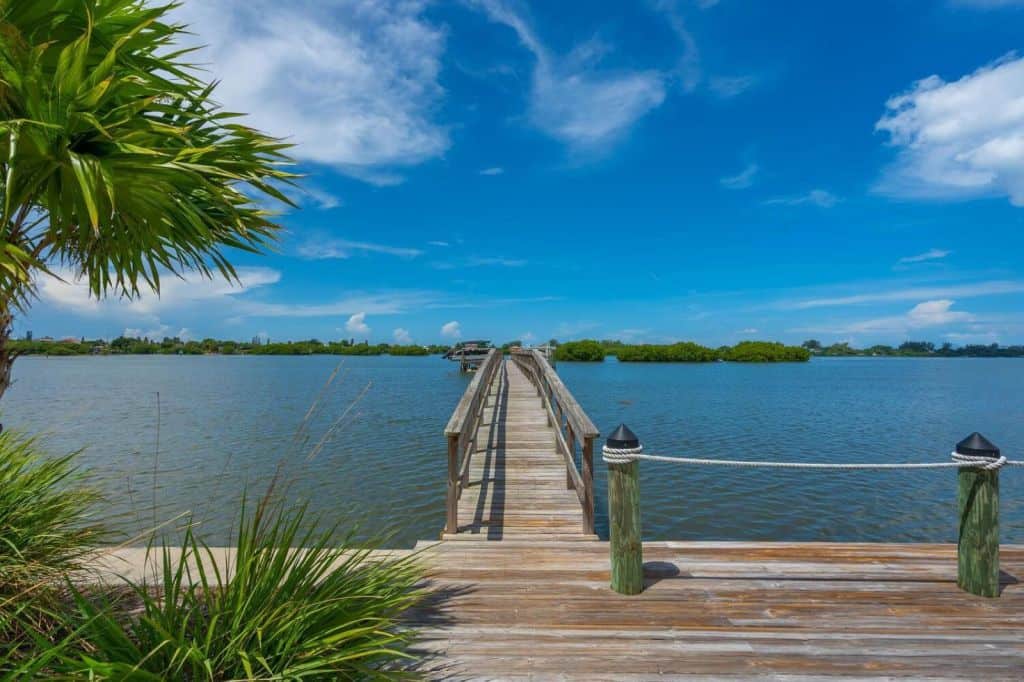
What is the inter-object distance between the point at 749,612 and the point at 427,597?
81.0 inches

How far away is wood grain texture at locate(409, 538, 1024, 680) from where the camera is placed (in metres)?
2.53

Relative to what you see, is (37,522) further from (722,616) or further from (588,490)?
(588,490)

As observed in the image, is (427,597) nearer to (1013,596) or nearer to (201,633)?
(201,633)

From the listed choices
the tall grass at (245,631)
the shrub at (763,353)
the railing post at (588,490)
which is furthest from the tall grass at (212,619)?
the shrub at (763,353)

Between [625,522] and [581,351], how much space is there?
89722 millimetres

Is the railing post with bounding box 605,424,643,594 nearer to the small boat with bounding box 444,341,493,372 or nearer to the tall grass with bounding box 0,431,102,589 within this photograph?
the tall grass with bounding box 0,431,102,589

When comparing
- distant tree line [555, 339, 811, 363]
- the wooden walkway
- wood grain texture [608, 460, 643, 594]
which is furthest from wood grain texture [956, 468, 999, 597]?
distant tree line [555, 339, 811, 363]

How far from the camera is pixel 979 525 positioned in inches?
129

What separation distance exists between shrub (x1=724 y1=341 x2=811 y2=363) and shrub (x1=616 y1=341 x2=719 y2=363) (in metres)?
4.76

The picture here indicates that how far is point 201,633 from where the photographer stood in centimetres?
218

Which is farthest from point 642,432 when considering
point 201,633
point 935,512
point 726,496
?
point 201,633

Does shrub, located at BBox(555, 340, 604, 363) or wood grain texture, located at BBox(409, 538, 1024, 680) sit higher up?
shrub, located at BBox(555, 340, 604, 363)

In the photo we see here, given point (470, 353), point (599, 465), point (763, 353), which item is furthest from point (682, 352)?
point (599, 465)

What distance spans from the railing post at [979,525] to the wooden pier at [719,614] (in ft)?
0.39
